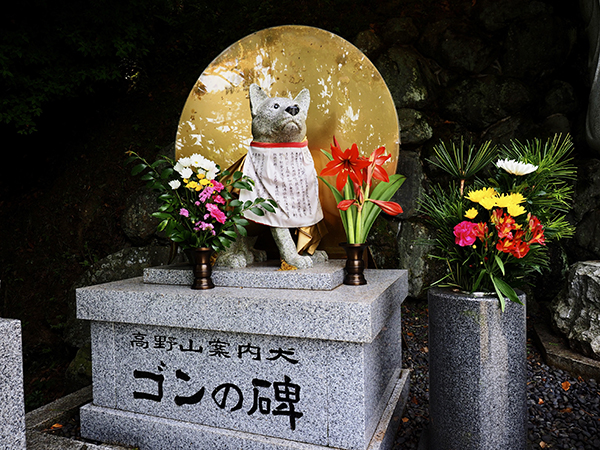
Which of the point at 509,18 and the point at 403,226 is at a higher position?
the point at 509,18

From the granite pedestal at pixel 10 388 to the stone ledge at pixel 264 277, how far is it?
4.06 ft

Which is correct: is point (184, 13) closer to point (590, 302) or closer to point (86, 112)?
point (86, 112)

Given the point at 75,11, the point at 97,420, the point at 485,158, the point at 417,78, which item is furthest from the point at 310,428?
the point at 75,11

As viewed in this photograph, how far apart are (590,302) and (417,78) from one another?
3.51m

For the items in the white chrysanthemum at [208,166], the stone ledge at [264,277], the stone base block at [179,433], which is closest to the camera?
the stone base block at [179,433]

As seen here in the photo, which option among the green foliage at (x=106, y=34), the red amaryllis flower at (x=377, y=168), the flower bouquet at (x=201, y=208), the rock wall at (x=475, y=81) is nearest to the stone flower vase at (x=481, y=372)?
the red amaryllis flower at (x=377, y=168)

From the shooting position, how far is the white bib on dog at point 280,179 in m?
2.95

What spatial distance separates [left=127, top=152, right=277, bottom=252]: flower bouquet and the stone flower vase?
1374 mm

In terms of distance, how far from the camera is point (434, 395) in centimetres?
230

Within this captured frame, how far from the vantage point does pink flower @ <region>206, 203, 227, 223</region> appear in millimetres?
2697

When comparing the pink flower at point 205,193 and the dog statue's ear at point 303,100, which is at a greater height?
the dog statue's ear at point 303,100

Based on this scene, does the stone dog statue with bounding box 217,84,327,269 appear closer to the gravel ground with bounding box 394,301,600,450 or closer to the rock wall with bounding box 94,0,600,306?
the gravel ground with bounding box 394,301,600,450

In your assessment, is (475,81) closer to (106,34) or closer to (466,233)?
(466,233)

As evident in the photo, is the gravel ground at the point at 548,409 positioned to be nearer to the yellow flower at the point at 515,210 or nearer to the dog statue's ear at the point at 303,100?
the yellow flower at the point at 515,210
